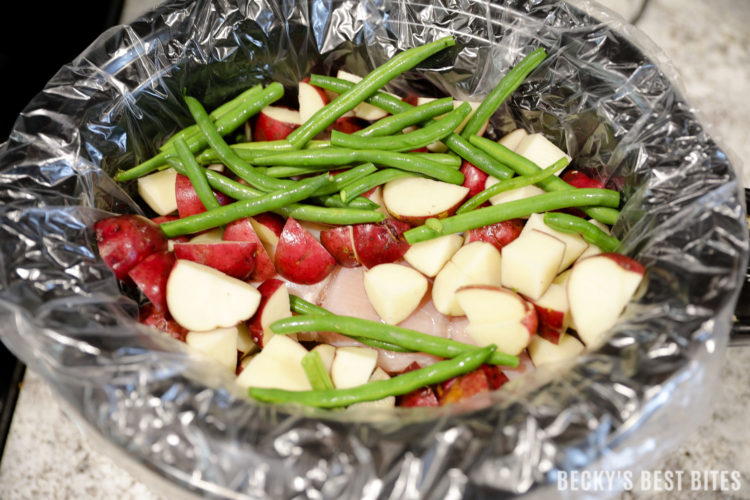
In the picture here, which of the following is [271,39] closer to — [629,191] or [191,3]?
[191,3]

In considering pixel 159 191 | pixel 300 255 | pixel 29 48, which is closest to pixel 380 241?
pixel 300 255

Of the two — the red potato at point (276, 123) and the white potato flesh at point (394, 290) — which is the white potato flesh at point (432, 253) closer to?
the white potato flesh at point (394, 290)

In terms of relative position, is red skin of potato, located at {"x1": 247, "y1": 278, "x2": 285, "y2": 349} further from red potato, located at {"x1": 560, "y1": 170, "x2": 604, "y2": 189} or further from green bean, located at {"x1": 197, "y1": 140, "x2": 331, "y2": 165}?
red potato, located at {"x1": 560, "y1": 170, "x2": 604, "y2": 189}

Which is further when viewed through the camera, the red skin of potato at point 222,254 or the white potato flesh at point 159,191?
the white potato flesh at point 159,191

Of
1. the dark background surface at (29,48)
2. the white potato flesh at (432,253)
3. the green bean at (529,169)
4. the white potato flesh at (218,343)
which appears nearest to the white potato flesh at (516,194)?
the green bean at (529,169)

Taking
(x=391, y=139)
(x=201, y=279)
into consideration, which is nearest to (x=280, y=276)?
(x=201, y=279)
